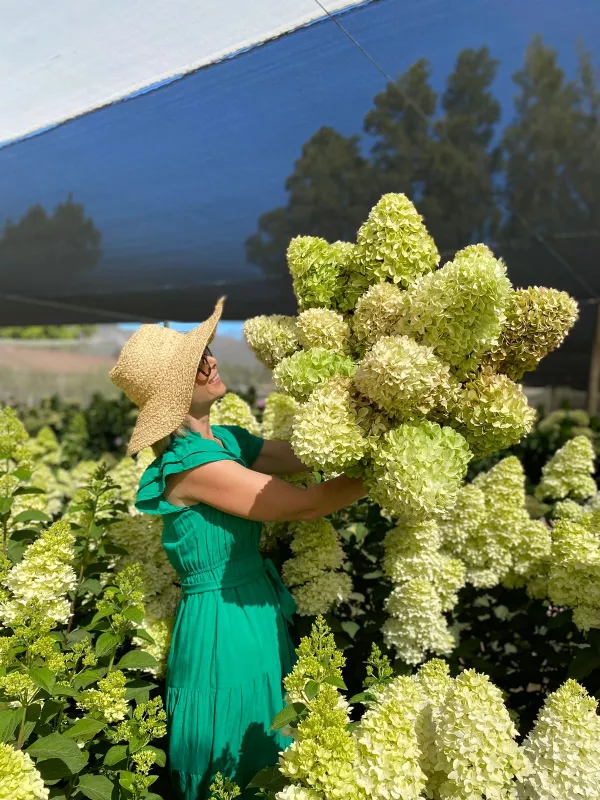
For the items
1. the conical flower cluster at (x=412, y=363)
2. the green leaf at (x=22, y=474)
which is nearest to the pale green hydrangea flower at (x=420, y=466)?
the conical flower cluster at (x=412, y=363)

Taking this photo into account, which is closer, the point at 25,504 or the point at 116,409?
the point at 25,504

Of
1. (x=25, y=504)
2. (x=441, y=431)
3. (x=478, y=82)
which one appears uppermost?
(x=478, y=82)

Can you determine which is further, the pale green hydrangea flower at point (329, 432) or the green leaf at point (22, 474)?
the green leaf at point (22, 474)

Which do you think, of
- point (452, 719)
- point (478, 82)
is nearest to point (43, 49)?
point (478, 82)

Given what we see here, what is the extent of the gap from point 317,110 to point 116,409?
4434mm

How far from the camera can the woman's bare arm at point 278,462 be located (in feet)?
5.83

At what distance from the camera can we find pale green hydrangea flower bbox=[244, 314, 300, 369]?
4.83ft

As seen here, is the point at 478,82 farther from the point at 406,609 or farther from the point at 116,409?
the point at 116,409

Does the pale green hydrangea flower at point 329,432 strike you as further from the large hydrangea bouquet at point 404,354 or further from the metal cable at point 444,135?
the metal cable at point 444,135

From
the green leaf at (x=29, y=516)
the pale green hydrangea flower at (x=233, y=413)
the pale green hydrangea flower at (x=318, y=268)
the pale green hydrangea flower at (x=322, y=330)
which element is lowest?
the green leaf at (x=29, y=516)

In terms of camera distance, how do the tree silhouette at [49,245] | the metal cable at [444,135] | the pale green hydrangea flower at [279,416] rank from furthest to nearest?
the tree silhouette at [49,245] → the metal cable at [444,135] → the pale green hydrangea flower at [279,416]

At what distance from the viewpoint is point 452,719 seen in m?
0.99

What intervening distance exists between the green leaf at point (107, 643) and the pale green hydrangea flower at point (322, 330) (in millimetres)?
756

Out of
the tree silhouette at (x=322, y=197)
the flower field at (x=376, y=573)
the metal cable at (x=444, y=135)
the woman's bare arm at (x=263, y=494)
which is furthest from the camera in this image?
the tree silhouette at (x=322, y=197)
